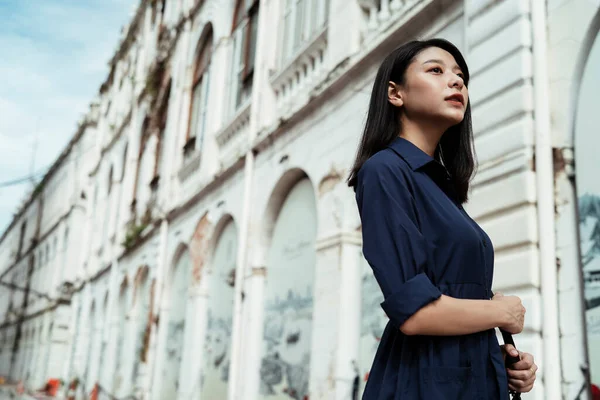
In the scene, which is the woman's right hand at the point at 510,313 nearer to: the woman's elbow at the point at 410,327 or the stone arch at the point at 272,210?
the woman's elbow at the point at 410,327

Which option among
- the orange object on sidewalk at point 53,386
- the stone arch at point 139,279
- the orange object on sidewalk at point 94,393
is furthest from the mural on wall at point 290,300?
the orange object on sidewalk at point 53,386

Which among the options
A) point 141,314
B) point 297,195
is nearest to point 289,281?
point 297,195

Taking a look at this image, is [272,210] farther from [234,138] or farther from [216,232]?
[234,138]

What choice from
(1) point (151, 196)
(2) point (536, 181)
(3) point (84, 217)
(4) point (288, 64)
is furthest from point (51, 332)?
(2) point (536, 181)

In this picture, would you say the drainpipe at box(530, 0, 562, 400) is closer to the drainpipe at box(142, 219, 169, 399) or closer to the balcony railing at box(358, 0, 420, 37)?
the balcony railing at box(358, 0, 420, 37)

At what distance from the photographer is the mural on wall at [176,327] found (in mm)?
9797

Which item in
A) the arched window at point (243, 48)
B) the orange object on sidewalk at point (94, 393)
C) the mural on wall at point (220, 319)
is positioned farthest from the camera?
the orange object on sidewalk at point (94, 393)

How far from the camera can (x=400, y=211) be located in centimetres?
A: 135

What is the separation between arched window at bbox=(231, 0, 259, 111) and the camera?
8.81 metres

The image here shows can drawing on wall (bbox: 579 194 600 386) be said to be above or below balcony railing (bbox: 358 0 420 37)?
below

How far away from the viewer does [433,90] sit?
5.09 feet

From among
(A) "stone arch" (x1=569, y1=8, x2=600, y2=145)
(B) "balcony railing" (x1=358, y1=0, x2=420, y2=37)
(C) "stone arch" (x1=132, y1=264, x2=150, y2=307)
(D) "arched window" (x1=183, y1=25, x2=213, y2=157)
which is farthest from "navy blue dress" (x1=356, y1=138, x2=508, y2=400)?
(C) "stone arch" (x1=132, y1=264, x2=150, y2=307)

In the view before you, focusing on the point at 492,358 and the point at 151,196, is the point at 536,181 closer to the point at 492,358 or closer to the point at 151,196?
the point at 492,358

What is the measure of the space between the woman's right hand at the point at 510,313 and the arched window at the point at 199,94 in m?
9.20
